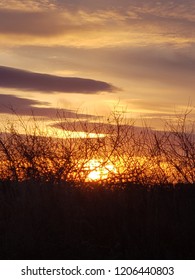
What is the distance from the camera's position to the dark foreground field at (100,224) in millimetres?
12234

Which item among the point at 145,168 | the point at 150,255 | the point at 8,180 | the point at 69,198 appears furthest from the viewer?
the point at 8,180

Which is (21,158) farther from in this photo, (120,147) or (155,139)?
(155,139)

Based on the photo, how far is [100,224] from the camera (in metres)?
13.3

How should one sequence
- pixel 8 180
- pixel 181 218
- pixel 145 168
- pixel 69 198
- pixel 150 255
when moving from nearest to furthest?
1. pixel 150 255
2. pixel 181 218
3. pixel 69 198
4. pixel 145 168
5. pixel 8 180

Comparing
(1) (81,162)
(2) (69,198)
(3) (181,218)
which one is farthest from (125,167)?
(3) (181,218)

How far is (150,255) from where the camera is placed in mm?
11883

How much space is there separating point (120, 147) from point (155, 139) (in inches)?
53.1

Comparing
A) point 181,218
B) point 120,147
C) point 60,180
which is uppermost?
point 120,147

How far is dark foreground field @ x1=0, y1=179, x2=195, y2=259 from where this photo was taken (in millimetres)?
12234

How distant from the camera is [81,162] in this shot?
1819 centimetres

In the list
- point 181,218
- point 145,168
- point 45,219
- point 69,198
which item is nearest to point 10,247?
point 45,219

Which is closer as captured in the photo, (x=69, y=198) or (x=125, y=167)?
(x=69, y=198)

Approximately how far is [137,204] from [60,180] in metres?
3.88

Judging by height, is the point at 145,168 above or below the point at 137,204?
above
